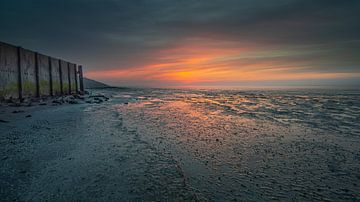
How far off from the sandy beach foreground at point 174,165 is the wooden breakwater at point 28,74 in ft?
25.4

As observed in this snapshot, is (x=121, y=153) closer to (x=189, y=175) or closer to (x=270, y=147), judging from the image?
(x=189, y=175)

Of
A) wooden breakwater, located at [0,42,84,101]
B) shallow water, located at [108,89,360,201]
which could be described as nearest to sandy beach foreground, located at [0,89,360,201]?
shallow water, located at [108,89,360,201]

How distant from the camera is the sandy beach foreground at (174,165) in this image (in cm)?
297

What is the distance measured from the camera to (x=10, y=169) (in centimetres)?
349

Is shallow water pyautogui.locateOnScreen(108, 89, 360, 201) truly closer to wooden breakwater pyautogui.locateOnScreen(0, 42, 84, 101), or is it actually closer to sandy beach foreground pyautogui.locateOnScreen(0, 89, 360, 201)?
sandy beach foreground pyautogui.locateOnScreen(0, 89, 360, 201)

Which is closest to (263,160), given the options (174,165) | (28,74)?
(174,165)

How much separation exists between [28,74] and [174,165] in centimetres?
1516

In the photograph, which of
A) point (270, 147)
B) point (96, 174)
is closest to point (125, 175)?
point (96, 174)

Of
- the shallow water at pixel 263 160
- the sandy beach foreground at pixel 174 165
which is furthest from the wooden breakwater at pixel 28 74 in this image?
the shallow water at pixel 263 160

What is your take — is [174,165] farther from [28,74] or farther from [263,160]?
[28,74]

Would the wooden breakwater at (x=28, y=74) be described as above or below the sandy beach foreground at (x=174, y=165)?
above

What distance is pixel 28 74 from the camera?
596 inches

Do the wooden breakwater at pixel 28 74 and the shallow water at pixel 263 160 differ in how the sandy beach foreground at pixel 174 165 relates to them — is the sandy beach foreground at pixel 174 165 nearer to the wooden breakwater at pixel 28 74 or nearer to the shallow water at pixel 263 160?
the shallow water at pixel 263 160

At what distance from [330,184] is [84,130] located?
604 cm
